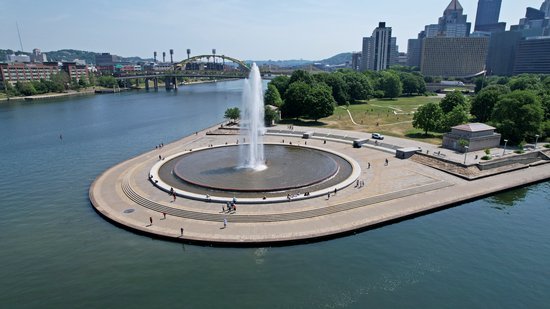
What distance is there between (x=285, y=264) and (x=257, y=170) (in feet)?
68.4

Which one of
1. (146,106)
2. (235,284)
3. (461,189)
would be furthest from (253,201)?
(146,106)

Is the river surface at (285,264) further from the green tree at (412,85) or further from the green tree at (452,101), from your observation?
the green tree at (412,85)

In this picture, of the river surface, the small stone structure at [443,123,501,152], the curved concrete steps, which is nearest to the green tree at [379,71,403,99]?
the small stone structure at [443,123,501,152]

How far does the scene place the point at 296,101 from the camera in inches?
3447

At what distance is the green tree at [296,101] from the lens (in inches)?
3427

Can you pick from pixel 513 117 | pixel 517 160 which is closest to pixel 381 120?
pixel 513 117

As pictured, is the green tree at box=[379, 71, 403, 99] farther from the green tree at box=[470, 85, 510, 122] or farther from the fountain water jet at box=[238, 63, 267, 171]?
the fountain water jet at box=[238, 63, 267, 171]

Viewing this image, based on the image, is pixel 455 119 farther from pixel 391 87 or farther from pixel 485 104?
pixel 391 87

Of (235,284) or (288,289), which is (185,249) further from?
(288,289)

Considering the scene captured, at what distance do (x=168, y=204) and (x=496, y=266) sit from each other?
31.9m

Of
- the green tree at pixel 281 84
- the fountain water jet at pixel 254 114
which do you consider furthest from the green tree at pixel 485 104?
the fountain water jet at pixel 254 114

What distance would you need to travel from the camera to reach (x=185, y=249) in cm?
2919

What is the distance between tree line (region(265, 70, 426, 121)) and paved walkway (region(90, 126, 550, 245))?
126 feet

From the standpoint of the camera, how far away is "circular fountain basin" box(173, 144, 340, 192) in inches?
1601
